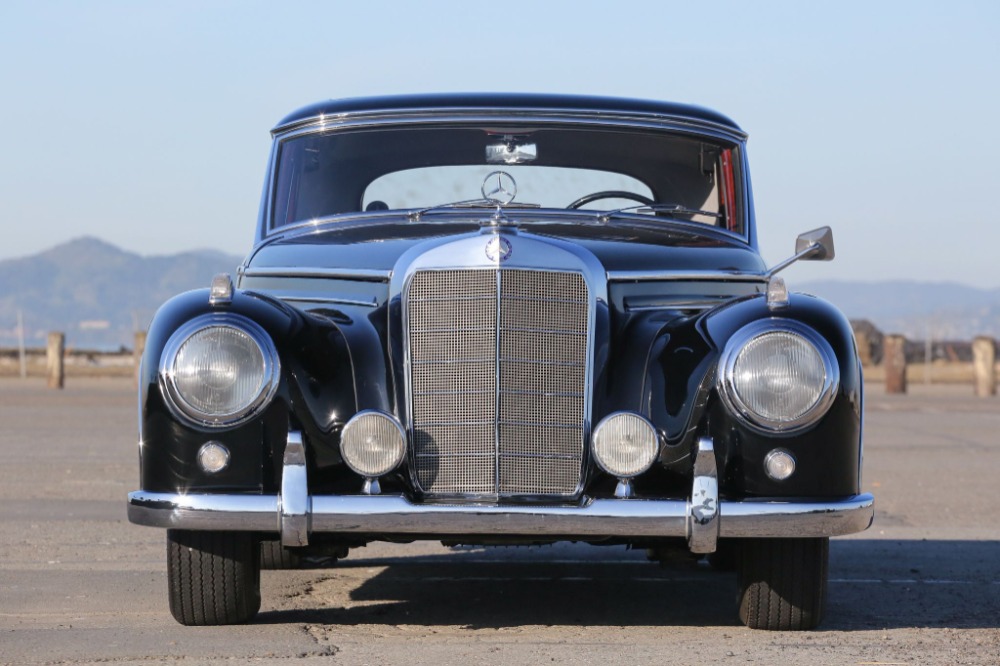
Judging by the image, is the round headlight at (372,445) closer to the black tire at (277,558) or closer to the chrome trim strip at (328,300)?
the chrome trim strip at (328,300)

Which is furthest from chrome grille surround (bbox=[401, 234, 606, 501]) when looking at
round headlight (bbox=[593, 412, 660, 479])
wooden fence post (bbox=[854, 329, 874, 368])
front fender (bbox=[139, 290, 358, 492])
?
wooden fence post (bbox=[854, 329, 874, 368])

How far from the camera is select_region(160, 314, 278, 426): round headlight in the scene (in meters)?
4.53

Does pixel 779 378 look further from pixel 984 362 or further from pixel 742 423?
pixel 984 362

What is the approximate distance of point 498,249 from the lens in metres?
4.77

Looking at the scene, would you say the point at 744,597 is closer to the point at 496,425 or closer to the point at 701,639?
the point at 701,639

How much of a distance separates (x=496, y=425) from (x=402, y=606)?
1.15 meters

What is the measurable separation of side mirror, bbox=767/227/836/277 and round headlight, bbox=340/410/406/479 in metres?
1.79

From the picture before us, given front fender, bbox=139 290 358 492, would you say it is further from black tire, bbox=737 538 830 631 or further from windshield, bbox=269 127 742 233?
windshield, bbox=269 127 742 233

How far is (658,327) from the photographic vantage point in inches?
195

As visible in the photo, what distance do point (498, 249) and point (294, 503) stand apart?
103 cm

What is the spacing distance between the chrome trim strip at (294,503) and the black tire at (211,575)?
13.4 inches

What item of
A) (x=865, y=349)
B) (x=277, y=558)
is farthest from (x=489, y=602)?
(x=865, y=349)

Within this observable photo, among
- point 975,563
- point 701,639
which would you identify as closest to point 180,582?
point 701,639

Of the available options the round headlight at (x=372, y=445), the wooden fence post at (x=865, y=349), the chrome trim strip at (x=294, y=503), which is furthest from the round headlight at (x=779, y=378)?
the wooden fence post at (x=865, y=349)
